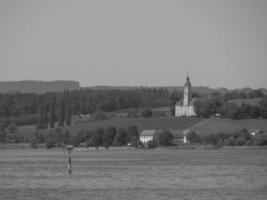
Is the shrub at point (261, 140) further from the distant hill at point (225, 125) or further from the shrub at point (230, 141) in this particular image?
the distant hill at point (225, 125)

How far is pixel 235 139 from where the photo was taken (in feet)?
553

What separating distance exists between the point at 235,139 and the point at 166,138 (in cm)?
1478

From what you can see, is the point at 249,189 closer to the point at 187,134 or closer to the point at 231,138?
the point at 231,138

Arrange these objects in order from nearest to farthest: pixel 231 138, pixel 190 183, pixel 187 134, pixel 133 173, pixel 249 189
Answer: pixel 249 189, pixel 190 183, pixel 133 173, pixel 231 138, pixel 187 134

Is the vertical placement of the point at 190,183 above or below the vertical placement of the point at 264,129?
below

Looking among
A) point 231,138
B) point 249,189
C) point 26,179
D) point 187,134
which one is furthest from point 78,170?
point 187,134

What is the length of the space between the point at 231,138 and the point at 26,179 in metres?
97.5

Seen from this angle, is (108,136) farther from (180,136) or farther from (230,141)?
(230,141)

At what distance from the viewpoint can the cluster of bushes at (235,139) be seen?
163 meters

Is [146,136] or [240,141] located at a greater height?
[146,136]

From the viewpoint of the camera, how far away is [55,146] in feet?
620

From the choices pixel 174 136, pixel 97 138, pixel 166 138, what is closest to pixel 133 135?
pixel 174 136

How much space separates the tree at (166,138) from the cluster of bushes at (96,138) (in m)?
4.37

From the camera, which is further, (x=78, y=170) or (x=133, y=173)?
(x=78, y=170)
